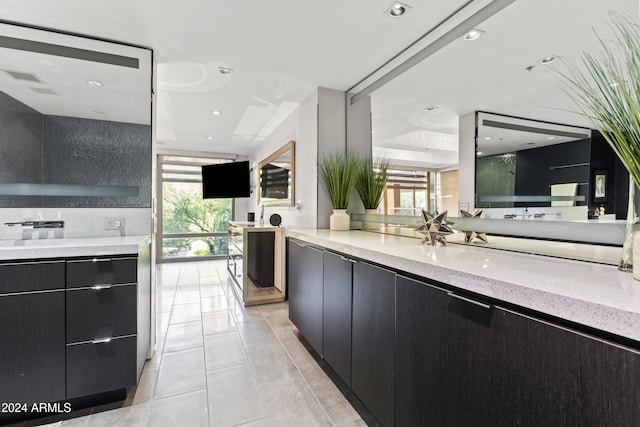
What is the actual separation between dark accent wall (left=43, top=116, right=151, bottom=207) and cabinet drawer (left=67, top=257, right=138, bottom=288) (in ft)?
2.42

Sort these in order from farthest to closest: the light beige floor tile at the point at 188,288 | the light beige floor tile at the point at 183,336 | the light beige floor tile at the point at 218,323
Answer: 1. the light beige floor tile at the point at 188,288
2. the light beige floor tile at the point at 218,323
3. the light beige floor tile at the point at 183,336

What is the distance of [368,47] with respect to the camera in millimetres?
2381

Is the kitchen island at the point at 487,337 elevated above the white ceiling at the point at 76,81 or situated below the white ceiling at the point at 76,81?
below

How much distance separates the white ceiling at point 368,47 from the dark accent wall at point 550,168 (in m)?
0.12

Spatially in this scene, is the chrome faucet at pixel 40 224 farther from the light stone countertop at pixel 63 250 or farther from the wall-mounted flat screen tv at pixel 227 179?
the wall-mounted flat screen tv at pixel 227 179

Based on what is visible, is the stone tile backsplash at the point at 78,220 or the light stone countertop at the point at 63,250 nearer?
the light stone countertop at the point at 63,250

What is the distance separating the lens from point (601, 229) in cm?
123

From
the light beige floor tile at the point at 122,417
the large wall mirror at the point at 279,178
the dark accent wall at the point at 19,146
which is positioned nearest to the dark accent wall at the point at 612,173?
the light beige floor tile at the point at 122,417

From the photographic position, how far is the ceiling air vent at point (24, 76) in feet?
6.89

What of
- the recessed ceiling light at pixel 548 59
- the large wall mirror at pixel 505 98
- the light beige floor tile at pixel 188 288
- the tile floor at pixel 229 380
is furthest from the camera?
the light beige floor tile at pixel 188 288

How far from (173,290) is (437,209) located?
3.86m

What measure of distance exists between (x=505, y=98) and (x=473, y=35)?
24.9 inches

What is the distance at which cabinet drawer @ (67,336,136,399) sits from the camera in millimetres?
1683

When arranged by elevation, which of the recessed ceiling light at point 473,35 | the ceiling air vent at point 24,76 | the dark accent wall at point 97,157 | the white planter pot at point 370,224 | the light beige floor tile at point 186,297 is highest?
the recessed ceiling light at point 473,35
